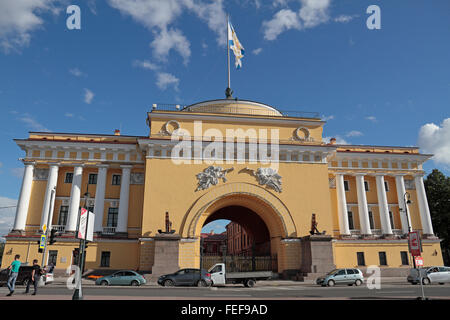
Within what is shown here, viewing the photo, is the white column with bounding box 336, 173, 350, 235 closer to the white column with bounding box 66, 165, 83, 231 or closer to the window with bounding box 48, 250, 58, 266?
the white column with bounding box 66, 165, 83, 231

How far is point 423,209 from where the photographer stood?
120 ft

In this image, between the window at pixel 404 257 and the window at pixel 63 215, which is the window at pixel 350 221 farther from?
the window at pixel 63 215

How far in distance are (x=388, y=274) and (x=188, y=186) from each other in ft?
71.6

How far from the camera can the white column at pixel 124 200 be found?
31.6m

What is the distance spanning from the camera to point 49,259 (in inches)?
1185

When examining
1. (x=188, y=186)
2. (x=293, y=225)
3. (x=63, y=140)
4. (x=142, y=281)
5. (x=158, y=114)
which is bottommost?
(x=142, y=281)

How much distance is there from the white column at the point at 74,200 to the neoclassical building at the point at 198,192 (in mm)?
96

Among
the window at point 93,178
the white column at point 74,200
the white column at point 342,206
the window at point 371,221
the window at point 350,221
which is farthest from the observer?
the window at point 371,221

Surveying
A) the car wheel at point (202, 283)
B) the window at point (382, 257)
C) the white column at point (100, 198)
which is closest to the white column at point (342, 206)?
the window at point (382, 257)

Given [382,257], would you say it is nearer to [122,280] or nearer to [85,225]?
[122,280]

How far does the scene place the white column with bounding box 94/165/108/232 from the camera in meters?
31.9

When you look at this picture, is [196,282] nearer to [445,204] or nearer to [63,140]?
→ [63,140]
